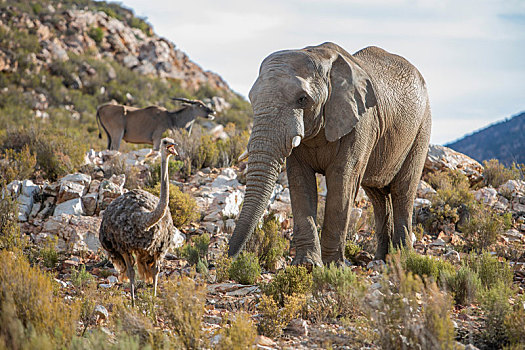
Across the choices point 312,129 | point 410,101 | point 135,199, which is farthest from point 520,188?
point 135,199

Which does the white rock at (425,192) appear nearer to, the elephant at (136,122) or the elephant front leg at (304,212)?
the elephant front leg at (304,212)

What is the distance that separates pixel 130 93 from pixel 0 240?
2375 cm

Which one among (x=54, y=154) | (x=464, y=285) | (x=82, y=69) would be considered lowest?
(x=464, y=285)

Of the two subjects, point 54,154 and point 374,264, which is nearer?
point 374,264

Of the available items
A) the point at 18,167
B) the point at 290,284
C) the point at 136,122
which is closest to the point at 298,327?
the point at 290,284

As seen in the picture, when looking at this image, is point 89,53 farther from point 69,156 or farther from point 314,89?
point 314,89

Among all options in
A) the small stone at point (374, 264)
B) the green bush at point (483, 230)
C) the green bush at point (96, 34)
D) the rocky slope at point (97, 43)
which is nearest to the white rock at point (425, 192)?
the green bush at point (483, 230)

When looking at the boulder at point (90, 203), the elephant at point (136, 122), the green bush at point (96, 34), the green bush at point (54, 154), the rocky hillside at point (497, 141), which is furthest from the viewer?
the green bush at point (96, 34)

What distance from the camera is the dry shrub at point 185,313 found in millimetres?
3734

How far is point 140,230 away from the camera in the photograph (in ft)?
18.1

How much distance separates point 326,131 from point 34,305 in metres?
3.36

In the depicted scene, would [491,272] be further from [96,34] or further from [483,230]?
[96,34]

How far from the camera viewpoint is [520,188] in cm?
1164

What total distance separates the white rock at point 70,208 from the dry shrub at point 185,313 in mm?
4804
